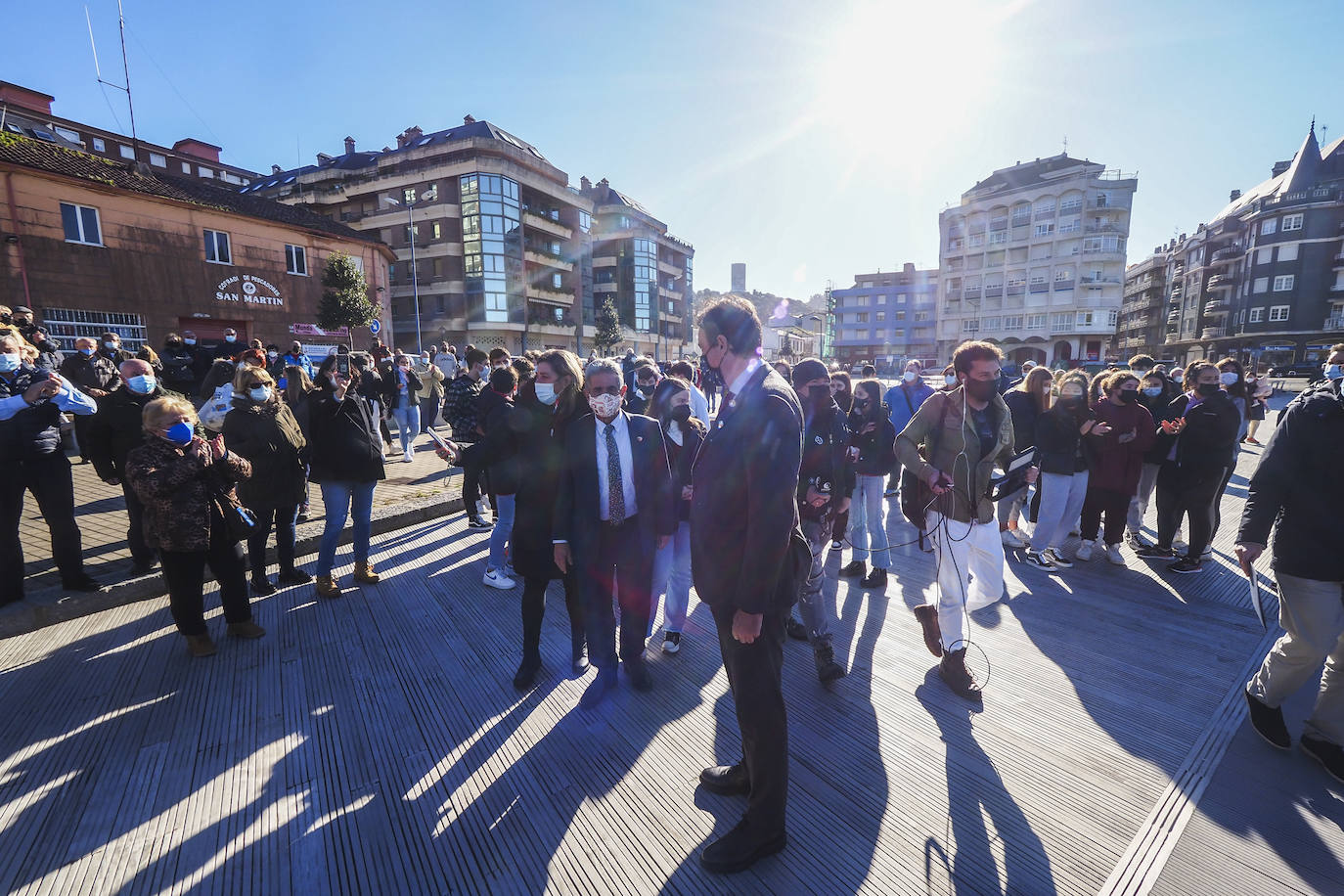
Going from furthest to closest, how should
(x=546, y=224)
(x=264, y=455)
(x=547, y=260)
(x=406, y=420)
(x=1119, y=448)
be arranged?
(x=547, y=260), (x=546, y=224), (x=406, y=420), (x=1119, y=448), (x=264, y=455)

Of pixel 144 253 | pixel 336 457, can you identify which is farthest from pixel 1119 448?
pixel 144 253

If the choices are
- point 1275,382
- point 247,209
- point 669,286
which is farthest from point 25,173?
point 1275,382

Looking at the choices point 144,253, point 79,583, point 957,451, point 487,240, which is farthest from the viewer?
point 487,240

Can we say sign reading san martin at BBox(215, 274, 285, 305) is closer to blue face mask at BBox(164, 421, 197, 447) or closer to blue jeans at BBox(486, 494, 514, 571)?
blue face mask at BBox(164, 421, 197, 447)

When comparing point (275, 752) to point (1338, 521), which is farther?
point (275, 752)

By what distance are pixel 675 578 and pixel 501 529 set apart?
1905mm

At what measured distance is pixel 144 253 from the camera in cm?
1908

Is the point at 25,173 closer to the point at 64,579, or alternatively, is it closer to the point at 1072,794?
the point at 64,579

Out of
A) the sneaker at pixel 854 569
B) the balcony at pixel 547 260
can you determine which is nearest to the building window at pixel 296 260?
the balcony at pixel 547 260

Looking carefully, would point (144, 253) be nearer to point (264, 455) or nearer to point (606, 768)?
point (264, 455)

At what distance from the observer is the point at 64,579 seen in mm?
4387

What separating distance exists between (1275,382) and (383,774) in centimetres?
4287

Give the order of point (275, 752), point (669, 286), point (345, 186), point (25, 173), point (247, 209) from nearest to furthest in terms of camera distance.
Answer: point (275, 752) < point (25, 173) < point (247, 209) < point (345, 186) < point (669, 286)

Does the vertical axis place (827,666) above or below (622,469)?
below
